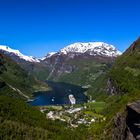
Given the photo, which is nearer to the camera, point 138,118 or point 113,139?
point 138,118

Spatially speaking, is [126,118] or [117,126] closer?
[126,118]

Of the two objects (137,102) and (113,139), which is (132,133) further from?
(113,139)

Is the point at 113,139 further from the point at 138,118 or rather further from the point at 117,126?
the point at 138,118

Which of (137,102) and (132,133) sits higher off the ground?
(137,102)

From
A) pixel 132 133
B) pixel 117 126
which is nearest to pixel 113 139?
pixel 117 126

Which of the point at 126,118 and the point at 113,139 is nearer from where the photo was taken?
the point at 126,118

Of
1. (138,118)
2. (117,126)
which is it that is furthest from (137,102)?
(117,126)

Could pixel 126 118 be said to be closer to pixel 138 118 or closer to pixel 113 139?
pixel 138 118
